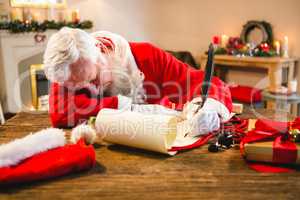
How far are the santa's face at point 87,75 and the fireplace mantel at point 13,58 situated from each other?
238 centimetres

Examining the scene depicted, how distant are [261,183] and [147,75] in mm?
728

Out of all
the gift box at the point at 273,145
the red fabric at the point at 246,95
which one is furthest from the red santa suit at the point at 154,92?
the red fabric at the point at 246,95

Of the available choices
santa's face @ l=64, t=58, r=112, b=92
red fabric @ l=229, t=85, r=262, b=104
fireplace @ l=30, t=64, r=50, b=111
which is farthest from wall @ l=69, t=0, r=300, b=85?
santa's face @ l=64, t=58, r=112, b=92

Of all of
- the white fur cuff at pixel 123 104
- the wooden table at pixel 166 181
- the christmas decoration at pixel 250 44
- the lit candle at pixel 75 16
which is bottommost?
the wooden table at pixel 166 181

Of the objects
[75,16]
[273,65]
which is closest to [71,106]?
[273,65]

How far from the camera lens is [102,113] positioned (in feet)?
2.93

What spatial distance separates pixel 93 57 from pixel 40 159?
1.41 ft

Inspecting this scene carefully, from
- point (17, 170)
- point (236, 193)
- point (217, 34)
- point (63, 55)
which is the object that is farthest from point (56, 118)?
point (217, 34)

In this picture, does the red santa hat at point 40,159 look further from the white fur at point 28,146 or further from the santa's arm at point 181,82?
the santa's arm at point 181,82

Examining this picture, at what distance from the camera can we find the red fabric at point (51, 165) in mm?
634

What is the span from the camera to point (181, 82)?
1.24 m

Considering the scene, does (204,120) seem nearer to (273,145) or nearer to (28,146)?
(273,145)

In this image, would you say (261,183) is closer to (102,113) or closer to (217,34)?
(102,113)

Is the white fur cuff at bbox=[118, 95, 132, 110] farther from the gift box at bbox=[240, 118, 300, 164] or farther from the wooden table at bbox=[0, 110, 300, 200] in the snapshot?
the gift box at bbox=[240, 118, 300, 164]
